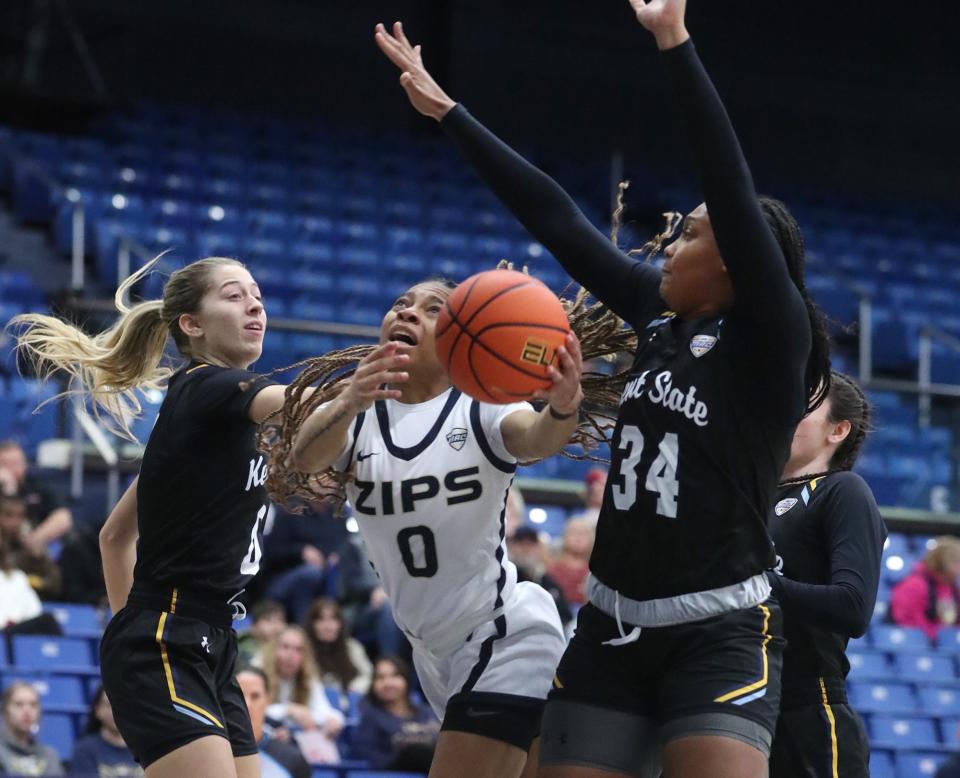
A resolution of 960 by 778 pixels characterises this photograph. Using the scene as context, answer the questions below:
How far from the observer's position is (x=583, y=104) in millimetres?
20719

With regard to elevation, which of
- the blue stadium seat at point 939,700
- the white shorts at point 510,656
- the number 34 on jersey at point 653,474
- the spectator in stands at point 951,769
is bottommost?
the blue stadium seat at point 939,700

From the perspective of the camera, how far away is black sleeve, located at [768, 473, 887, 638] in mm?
4164

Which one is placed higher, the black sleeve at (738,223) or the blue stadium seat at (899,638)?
the black sleeve at (738,223)

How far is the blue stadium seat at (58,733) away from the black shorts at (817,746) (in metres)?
4.87

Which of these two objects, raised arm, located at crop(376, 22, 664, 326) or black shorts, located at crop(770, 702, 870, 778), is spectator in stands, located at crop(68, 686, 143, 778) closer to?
black shorts, located at crop(770, 702, 870, 778)

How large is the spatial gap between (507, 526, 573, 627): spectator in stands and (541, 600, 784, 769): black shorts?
13.7ft

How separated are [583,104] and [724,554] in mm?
17653

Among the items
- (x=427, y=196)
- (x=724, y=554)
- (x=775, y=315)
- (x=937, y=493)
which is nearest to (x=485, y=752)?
(x=724, y=554)

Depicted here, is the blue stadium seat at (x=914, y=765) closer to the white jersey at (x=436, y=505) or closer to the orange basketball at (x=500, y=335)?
the white jersey at (x=436, y=505)

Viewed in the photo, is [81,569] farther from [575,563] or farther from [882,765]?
[882,765]

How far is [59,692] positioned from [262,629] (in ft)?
3.70

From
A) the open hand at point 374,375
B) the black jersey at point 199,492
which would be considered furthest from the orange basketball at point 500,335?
the black jersey at point 199,492

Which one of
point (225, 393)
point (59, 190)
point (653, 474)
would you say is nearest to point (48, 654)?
point (225, 393)

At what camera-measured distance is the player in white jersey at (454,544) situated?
4188 millimetres
